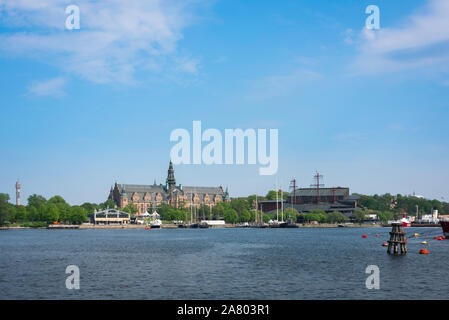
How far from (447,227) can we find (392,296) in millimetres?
89302

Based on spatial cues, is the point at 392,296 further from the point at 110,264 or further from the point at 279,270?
the point at 110,264

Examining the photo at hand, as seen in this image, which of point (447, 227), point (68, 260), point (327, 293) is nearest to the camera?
point (327, 293)

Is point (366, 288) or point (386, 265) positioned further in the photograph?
point (386, 265)

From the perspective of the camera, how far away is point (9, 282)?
157 feet

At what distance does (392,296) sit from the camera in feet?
133

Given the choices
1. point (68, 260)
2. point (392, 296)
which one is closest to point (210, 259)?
point (68, 260)
